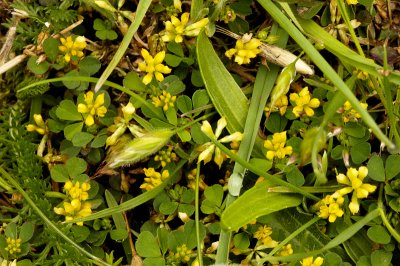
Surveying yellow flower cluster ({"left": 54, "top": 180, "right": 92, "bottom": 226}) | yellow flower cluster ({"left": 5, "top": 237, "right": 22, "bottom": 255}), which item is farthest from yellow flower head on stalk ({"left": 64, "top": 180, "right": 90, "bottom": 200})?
yellow flower cluster ({"left": 5, "top": 237, "right": 22, "bottom": 255})

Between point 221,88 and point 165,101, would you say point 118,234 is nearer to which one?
point 165,101

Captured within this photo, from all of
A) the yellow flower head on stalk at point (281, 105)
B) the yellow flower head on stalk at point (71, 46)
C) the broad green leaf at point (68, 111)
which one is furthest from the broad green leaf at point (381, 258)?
the yellow flower head on stalk at point (71, 46)

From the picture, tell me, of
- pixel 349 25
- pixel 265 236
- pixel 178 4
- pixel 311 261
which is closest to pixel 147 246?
pixel 265 236

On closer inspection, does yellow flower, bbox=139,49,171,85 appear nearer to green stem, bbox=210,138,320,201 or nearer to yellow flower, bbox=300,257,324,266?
green stem, bbox=210,138,320,201

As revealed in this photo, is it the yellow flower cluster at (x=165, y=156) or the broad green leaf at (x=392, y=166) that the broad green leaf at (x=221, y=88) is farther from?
the broad green leaf at (x=392, y=166)

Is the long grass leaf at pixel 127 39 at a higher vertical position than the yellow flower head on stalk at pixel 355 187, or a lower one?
higher

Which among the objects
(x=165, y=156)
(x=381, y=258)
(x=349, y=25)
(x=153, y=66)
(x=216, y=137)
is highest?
(x=349, y=25)
